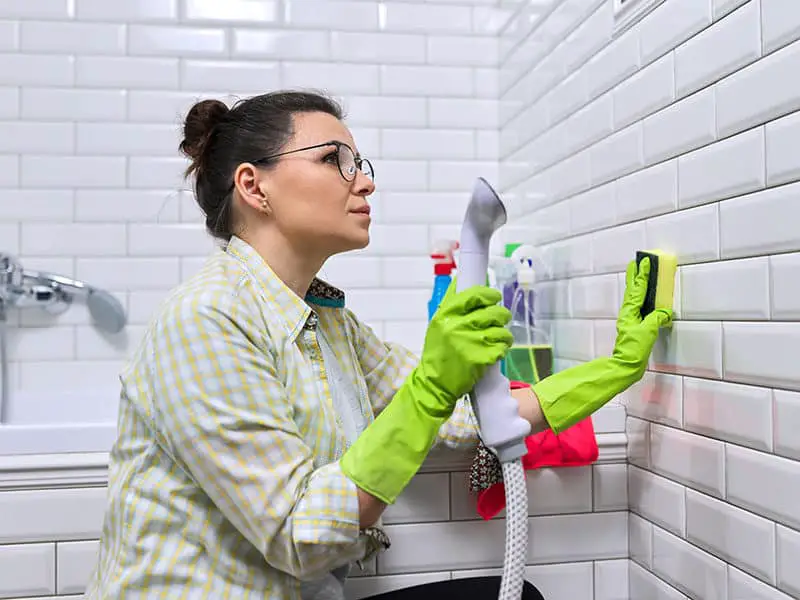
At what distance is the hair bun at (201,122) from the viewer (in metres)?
1.17

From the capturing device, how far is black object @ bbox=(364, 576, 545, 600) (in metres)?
1.17

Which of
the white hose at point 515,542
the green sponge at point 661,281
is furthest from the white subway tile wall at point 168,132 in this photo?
the white hose at point 515,542

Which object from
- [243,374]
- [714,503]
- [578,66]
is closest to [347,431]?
[243,374]

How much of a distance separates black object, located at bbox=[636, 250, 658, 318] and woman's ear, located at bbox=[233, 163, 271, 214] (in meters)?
0.54

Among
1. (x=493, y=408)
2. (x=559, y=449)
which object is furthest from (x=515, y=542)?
(x=559, y=449)

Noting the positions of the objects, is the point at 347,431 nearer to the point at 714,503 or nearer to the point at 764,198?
the point at 714,503

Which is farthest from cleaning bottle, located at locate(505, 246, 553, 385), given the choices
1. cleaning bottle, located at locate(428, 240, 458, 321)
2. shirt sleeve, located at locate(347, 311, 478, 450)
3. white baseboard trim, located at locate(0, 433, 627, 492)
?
white baseboard trim, located at locate(0, 433, 627, 492)

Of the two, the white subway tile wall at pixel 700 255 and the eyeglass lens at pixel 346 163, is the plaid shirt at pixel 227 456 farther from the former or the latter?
the white subway tile wall at pixel 700 255

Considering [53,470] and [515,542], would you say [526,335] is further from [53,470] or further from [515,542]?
[53,470]

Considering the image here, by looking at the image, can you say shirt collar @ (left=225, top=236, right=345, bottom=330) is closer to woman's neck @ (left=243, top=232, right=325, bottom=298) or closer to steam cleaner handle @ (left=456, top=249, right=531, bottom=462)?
woman's neck @ (left=243, top=232, right=325, bottom=298)

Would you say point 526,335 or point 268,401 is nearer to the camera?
point 268,401

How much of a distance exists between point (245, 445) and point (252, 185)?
1.28 feet

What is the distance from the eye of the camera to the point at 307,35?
199 cm

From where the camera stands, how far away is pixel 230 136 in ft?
3.81
